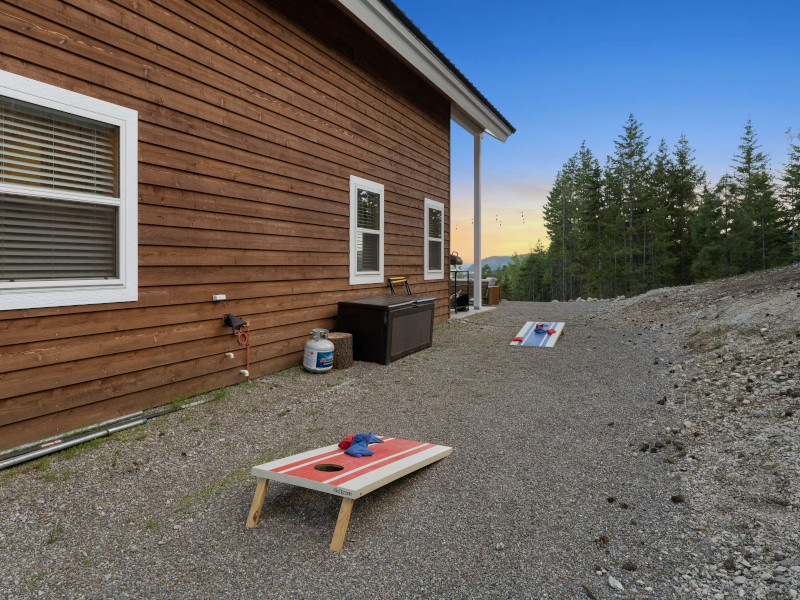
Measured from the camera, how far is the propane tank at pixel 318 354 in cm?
543

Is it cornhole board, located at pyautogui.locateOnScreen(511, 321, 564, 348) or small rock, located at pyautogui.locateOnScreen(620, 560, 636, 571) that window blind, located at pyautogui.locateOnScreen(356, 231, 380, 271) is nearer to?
cornhole board, located at pyautogui.locateOnScreen(511, 321, 564, 348)

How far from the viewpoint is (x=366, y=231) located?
282 inches

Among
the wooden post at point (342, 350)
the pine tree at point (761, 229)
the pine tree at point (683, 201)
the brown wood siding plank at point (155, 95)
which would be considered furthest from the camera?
the pine tree at point (683, 201)

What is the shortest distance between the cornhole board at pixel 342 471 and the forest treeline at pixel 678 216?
106ft

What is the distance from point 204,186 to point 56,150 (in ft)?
4.09

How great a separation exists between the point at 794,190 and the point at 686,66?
16.6 meters

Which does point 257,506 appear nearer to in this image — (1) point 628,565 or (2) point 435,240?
(1) point 628,565

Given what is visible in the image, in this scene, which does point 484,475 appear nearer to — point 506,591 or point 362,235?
point 506,591

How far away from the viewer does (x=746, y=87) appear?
20.1 metres

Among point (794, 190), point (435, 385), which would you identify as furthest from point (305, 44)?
point (794, 190)

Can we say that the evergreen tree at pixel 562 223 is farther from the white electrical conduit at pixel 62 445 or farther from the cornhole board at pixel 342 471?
the white electrical conduit at pixel 62 445

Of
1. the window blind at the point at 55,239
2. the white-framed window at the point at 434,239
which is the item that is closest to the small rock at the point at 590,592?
the window blind at the point at 55,239

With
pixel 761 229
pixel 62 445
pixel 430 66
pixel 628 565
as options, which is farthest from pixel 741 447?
pixel 761 229

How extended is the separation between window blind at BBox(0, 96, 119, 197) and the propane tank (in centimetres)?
252
